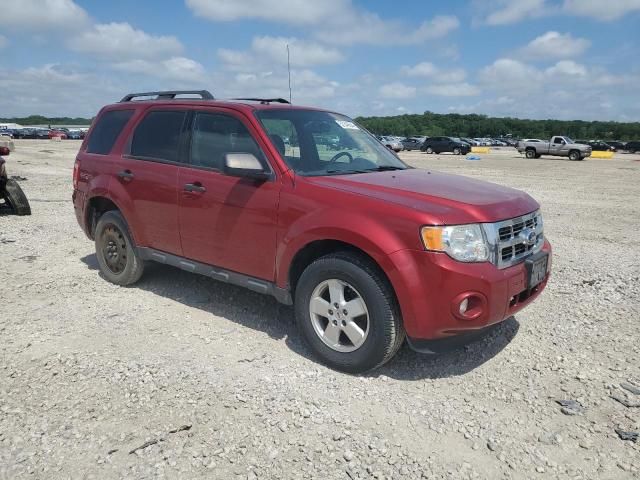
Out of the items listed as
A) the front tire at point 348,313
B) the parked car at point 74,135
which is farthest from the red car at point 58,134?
the front tire at point 348,313

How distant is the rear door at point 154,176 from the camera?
4.70m

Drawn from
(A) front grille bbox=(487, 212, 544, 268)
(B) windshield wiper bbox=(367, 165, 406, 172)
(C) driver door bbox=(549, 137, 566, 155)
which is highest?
(B) windshield wiper bbox=(367, 165, 406, 172)

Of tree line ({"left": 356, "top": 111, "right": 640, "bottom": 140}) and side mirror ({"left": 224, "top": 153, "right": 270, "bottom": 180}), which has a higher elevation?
side mirror ({"left": 224, "top": 153, "right": 270, "bottom": 180})

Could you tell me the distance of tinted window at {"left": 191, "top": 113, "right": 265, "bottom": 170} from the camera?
4262 millimetres

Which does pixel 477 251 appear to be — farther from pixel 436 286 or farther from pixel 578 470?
pixel 578 470

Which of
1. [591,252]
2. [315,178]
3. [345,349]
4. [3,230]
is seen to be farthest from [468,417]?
[3,230]

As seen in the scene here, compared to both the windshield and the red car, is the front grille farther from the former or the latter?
the red car

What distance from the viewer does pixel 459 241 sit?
3.23 metres

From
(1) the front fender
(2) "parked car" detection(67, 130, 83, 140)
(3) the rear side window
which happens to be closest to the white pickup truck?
(3) the rear side window

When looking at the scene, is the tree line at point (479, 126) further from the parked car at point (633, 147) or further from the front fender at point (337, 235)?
the front fender at point (337, 235)

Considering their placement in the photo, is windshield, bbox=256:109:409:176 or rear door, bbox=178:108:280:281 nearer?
rear door, bbox=178:108:280:281

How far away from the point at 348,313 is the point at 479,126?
418ft

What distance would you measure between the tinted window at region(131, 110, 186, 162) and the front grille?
285 centimetres

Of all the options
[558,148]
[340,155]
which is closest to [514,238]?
[340,155]
